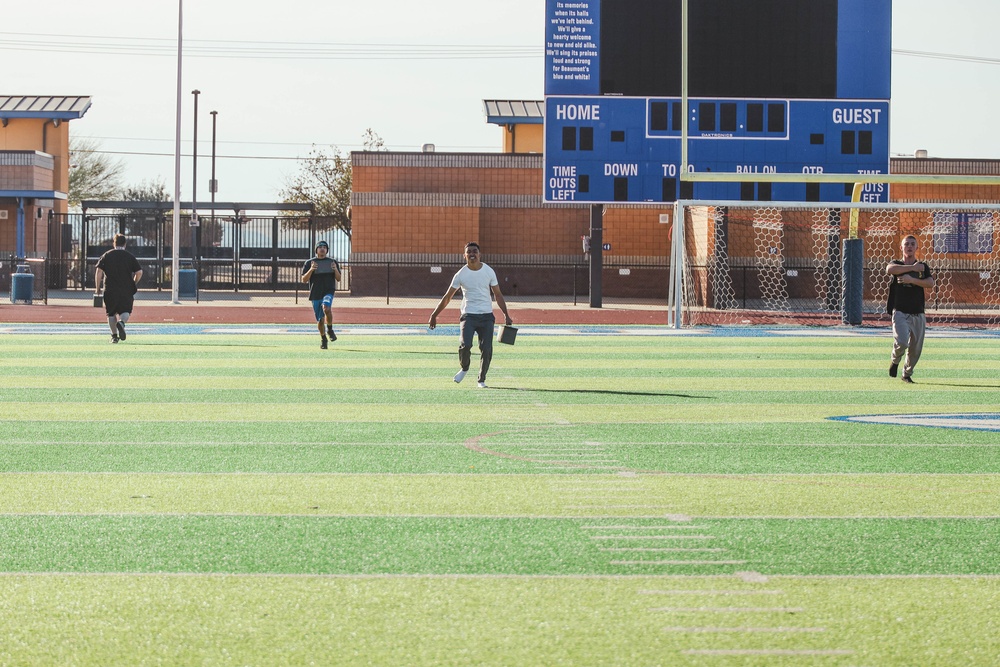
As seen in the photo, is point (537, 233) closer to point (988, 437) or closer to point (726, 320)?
point (726, 320)

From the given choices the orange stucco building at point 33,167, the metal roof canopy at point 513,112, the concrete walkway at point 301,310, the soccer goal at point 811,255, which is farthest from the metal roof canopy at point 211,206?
the soccer goal at point 811,255

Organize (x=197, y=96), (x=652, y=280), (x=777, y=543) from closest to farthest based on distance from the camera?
(x=777, y=543), (x=652, y=280), (x=197, y=96)

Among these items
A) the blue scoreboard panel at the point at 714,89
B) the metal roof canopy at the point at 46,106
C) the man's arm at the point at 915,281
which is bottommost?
the man's arm at the point at 915,281

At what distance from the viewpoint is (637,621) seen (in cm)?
513

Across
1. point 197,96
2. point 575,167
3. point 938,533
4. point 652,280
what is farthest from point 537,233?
point 938,533

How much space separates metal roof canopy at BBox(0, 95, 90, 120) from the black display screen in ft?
83.9

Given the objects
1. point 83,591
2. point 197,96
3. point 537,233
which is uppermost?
point 197,96

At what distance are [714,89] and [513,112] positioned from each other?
21509 mm

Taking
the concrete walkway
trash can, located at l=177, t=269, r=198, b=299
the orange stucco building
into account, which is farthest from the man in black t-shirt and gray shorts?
the orange stucco building

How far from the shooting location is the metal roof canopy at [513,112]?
165 ft

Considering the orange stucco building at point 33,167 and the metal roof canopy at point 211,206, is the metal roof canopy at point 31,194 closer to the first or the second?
the orange stucco building at point 33,167

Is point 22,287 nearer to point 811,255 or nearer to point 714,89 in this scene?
point 714,89

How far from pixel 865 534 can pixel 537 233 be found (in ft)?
123

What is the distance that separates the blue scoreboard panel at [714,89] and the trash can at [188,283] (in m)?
12.5
